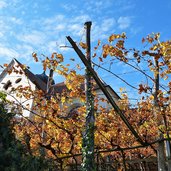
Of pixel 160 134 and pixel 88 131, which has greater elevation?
pixel 160 134

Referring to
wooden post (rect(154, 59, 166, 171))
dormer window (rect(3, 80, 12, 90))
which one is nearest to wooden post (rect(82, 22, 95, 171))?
wooden post (rect(154, 59, 166, 171))

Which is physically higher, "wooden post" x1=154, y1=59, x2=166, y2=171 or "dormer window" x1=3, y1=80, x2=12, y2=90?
"dormer window" x1=3, y1=80, x2=12, y2=90

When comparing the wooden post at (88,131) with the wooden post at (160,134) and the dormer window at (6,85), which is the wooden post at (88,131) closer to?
the wooden post at (160,134)

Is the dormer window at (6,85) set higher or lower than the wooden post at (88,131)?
higher

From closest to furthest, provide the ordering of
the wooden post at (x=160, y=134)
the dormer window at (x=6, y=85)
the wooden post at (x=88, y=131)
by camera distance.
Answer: the wooden post at (x=88, y=131)
the wooden post at (x=160, y=134)
the dormer window at (x=6, y=85)

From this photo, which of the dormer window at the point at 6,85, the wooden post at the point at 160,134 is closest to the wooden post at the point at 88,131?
the wooden post at the point at 160,134

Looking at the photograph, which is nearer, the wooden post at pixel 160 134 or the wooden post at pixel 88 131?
the wooden post at pixel 88 131

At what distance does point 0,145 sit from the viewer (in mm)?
6695

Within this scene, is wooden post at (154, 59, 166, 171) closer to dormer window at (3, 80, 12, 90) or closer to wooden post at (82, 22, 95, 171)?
wooden post at (82, 22, 95, 171)

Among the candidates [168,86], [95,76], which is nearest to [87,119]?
[95,76]

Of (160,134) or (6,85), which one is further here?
(6,85)

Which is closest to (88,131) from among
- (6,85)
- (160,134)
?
(160,134)

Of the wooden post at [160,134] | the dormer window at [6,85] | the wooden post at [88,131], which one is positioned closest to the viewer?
the wooden post at [88,131]

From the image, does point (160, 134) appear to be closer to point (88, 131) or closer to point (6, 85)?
point (88, 131)
